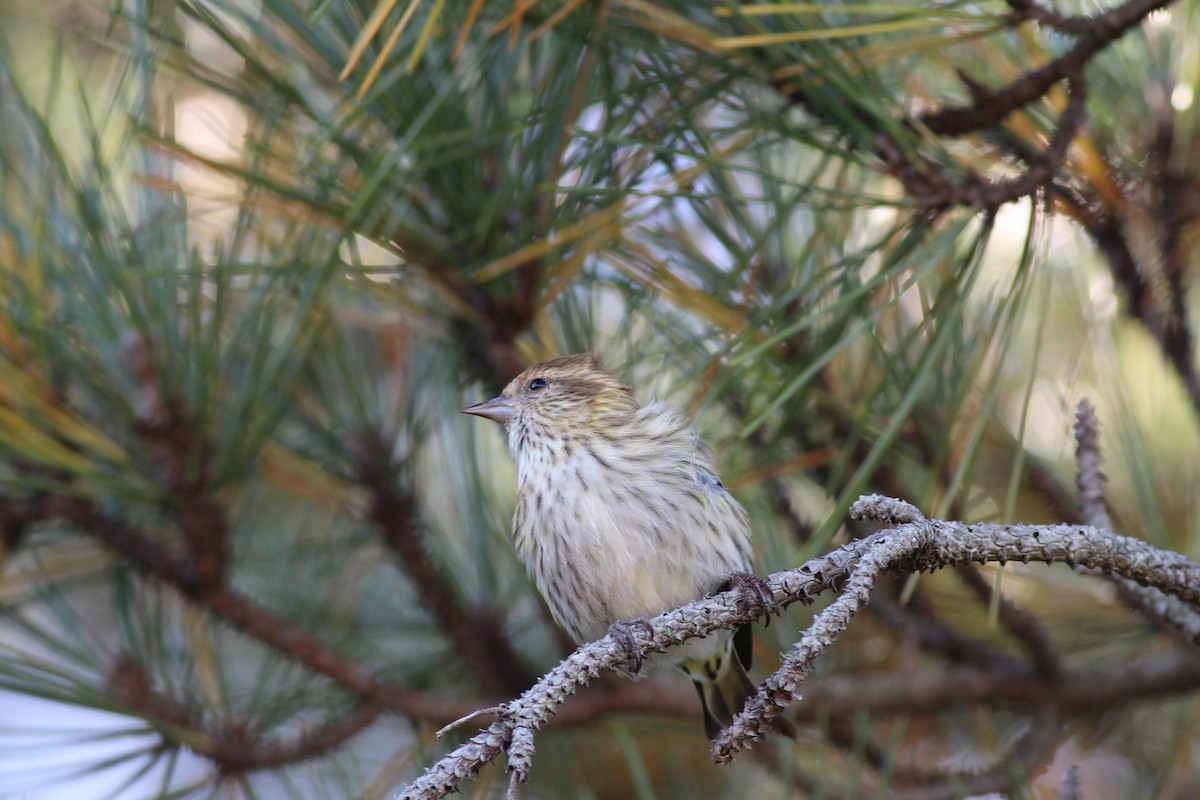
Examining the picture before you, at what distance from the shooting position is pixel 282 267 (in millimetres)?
2252

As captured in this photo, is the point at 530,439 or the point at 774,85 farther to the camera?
the point at 530,439

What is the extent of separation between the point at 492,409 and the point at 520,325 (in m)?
0.26

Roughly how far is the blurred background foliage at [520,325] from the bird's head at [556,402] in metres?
0.06

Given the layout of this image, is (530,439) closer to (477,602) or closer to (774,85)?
(477,602)

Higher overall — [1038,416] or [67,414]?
[67,414]

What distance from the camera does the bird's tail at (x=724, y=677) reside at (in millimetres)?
2754

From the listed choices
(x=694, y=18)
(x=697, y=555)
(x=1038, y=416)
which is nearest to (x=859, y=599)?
(x=697, y=555)

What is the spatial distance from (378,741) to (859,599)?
2.38 meters

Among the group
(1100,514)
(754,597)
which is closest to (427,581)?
(754,597)

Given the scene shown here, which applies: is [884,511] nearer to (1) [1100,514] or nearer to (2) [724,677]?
(1) [1100,514]

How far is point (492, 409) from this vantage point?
2719 mm

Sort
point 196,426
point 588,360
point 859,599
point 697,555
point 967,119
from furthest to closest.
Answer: point 588,360, point 697,555, point 196,426, point 967,119, point 859,599

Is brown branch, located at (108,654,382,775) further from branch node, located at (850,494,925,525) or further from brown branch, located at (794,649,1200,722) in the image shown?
branch node, located at (850,494,925,525)

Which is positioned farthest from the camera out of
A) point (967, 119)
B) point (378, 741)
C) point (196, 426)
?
point (378, 741)
